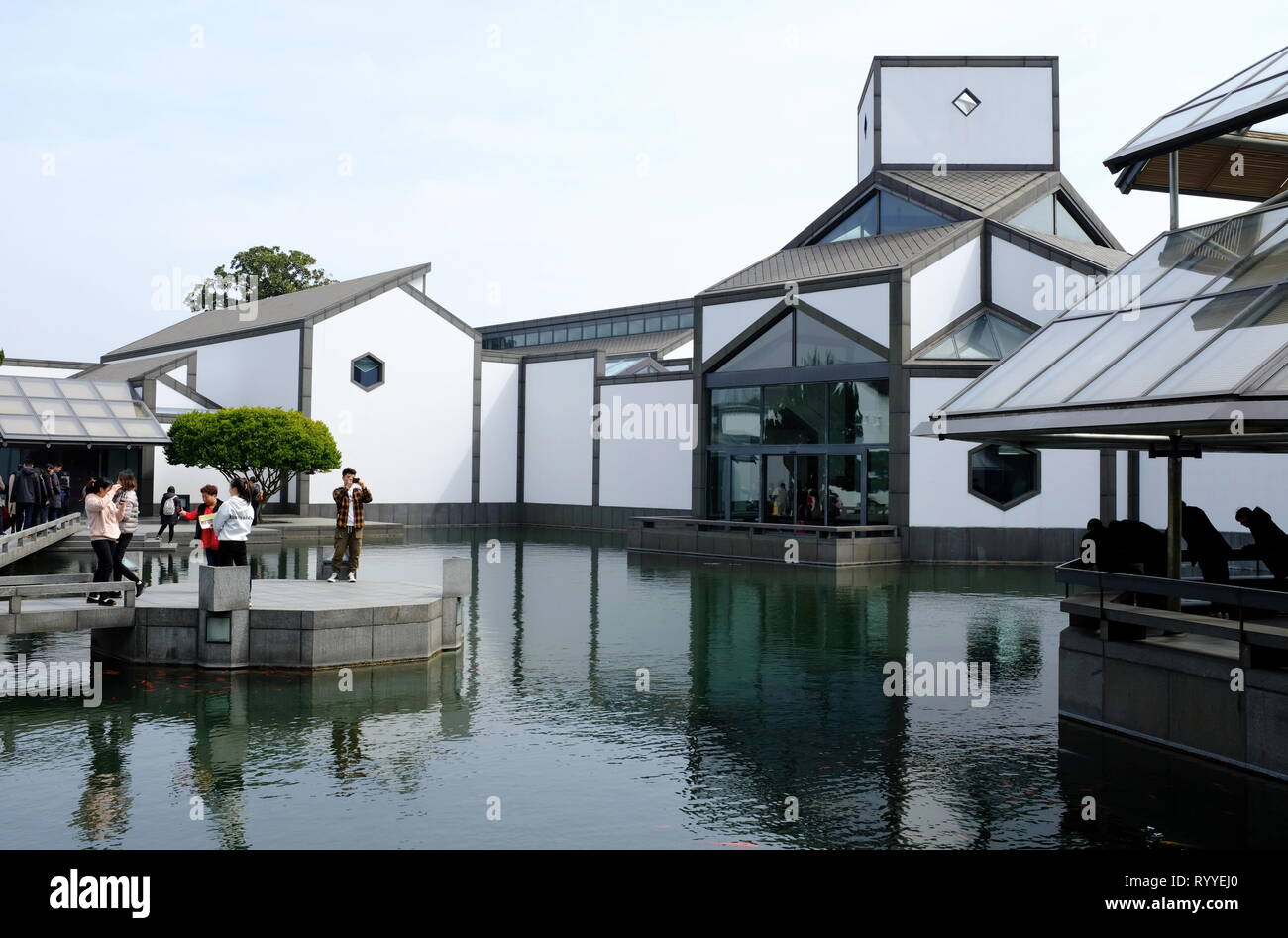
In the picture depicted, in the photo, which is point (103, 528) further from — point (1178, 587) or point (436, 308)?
point (436, 308)

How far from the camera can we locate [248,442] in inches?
1441

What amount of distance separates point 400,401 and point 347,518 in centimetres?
2984

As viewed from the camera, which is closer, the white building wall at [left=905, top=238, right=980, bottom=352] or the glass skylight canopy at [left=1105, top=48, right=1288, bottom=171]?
the glass skylight canopy at [left=1105, top=48, right=1288, bottom=171]

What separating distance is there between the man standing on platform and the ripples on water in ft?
7.42

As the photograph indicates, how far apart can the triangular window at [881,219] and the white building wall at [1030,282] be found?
8.61 ft

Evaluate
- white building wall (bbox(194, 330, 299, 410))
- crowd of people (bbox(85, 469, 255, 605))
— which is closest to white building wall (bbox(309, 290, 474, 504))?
white building wall (bbox(194, 330, 299, 410))

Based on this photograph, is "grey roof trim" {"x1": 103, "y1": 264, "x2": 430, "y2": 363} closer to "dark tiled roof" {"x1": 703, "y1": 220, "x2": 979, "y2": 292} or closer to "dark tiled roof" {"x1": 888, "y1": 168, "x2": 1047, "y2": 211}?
"dark tiled roof" {"x1": 703, "y1": 220, "x2": 979, "y2": 292}

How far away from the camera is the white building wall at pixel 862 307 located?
2978cm

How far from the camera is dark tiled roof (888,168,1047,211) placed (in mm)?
33000

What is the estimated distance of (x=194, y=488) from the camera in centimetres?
4319

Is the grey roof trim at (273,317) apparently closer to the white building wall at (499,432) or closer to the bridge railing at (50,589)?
the white building wall at (499,432)

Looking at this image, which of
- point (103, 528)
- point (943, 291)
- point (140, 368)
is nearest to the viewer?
point (103, 528)
